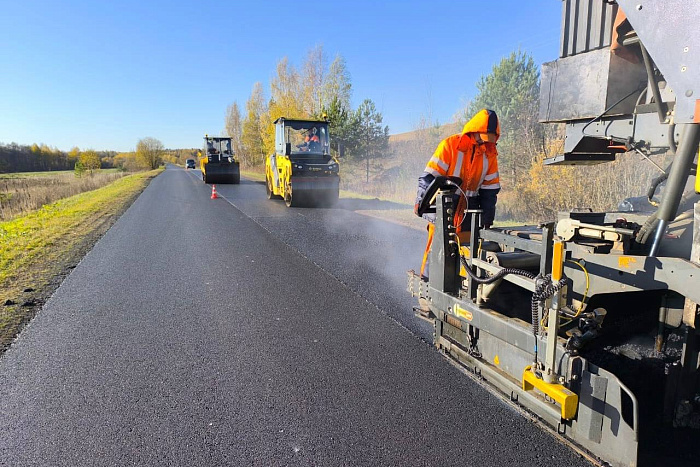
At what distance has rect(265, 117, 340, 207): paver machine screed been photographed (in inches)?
545

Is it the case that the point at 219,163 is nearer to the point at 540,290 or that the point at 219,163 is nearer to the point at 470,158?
the point at 470,158

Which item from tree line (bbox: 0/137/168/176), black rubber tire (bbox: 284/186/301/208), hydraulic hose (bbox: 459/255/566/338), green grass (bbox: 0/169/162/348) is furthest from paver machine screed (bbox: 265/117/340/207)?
tree line (bbox: 0/137/168/176)

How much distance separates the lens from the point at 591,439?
2199 millimetres

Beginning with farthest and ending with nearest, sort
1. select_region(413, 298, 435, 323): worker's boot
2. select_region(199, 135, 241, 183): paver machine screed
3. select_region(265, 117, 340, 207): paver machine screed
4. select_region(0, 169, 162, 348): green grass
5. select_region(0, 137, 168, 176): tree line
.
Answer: select_region(0, 137, 168, 176): tree line → select_region(199, 135, 241, 183): paver machine screed → select_region(265, 117, 340, 207): paver machine screed → select_region(0, 169, 162, 348): green grass → select_region(413, 298, 435, 323): worker's boot

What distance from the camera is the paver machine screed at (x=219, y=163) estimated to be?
86.8 feet

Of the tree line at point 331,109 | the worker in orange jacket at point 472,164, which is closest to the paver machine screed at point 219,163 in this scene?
the tree line at point 331,109

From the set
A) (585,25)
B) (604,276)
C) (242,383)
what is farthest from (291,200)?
(604,276)

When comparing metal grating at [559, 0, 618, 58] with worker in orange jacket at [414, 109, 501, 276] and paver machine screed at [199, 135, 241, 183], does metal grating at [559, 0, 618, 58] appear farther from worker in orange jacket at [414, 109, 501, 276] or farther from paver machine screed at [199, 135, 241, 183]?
paver machine screed at [199, 135, 241, 183]

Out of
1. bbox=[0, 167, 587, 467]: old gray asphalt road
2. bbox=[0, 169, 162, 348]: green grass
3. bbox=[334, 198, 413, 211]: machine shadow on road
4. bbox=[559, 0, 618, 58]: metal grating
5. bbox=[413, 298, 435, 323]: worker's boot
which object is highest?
bbox=[559, 0, 618, 58]: metal grating

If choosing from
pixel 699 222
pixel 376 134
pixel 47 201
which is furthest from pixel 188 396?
pixel 376 134

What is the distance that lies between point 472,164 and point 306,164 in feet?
34.9

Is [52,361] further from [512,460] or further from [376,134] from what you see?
[376,134]

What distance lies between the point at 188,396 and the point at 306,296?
89.9 inches

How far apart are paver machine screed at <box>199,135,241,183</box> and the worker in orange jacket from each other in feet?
80.0
